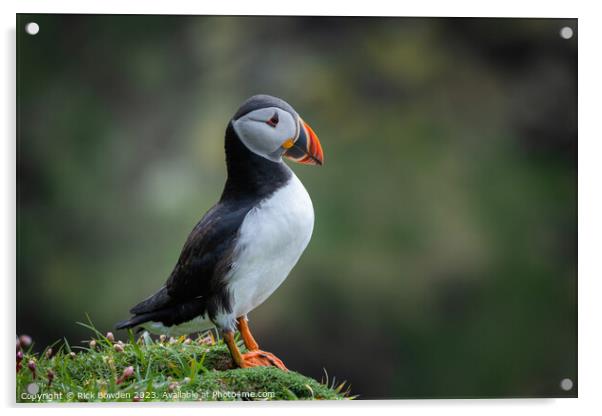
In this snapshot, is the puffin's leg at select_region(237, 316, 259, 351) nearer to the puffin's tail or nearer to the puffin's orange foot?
the puffin's orange foot

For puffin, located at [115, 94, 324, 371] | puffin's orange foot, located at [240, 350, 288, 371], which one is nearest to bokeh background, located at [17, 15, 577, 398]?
puffin's orange foot, located at [240, 350, 288, 371]

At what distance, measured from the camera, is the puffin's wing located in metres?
3.12

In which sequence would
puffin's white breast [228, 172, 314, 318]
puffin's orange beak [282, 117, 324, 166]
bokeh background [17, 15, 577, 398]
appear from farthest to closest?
bokeh background [17, 15, 577, 398]
puffin's orange beak [282, 117, 324, 166]
puffin's white breast [228, 172, 314, 318]

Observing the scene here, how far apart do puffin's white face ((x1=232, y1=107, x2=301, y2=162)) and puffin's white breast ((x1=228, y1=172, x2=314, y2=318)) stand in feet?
0.47

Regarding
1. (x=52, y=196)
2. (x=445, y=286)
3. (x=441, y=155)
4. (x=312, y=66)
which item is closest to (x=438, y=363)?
(x=445, y=286)

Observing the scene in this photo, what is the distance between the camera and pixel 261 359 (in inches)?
129

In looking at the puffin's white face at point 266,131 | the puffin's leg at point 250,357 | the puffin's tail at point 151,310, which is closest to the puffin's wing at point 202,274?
the puffin's tail at point 151,310

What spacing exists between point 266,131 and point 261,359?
904 mm

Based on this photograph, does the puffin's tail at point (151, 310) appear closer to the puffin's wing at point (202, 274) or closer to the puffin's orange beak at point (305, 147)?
the puffin's wing at point (202, 274)

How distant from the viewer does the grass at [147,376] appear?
3.16 metres

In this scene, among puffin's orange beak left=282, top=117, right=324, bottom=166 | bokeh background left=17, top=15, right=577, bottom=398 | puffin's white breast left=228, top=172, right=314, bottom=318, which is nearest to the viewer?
puffin's white breast left=228, top=172, right=314, bottom=318

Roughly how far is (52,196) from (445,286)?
5.46ft

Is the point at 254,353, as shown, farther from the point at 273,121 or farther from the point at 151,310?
the point at 273,121

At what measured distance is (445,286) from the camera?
11.4 feet
